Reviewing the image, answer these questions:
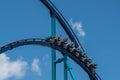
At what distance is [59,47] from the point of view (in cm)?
2039

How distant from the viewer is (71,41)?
2205 centimetres

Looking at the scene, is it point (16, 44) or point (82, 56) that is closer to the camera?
point (16, 44)

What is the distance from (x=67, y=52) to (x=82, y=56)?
94 cm

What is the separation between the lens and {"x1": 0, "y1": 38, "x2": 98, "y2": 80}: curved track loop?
58.8ft

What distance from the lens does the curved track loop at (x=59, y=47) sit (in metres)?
17.9

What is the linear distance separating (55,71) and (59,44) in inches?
51.2

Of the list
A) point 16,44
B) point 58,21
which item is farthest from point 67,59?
point 16,44

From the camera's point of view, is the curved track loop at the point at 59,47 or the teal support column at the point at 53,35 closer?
the curved track loop at the point at 59,47

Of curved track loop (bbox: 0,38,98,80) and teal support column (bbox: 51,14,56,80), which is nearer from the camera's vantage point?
curved track loop (bbox: 0,38,98,80)

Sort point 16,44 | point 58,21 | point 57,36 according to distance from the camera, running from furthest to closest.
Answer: point 58,21
point 57,36
point 16,44

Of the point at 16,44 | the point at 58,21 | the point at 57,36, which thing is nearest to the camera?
the point at 16,44

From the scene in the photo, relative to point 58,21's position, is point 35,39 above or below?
below

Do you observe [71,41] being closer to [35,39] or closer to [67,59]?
[67,59]

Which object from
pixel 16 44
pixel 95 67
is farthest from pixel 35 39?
pixel 95 67
